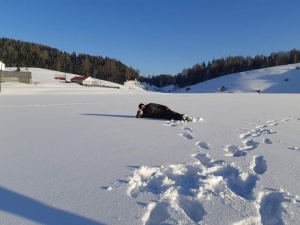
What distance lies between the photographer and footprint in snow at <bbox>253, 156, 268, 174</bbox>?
3.44 meters

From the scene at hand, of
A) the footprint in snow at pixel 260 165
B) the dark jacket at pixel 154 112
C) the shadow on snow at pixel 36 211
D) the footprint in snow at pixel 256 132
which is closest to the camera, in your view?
the shadow on snow at pixel 36 211

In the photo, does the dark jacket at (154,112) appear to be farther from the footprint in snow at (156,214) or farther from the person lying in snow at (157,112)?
the footprint in snow at (156,214)

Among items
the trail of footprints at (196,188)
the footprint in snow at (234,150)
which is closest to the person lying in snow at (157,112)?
the footprint in snow at (234,150)

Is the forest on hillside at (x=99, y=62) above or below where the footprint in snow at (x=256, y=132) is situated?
above

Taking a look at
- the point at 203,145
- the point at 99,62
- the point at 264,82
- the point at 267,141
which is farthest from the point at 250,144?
the point at 99,62

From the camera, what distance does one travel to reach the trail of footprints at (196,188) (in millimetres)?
2369

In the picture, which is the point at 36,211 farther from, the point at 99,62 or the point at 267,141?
the point at 99,62

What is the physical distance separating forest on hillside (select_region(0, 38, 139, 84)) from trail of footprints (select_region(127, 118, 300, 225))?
104 m

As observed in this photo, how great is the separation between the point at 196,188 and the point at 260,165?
4.60ft

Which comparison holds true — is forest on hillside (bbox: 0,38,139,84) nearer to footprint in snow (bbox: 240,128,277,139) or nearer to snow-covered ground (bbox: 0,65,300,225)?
snow-covered ground (bbox: 0,65,300,225)

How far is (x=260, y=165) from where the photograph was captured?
144 inches

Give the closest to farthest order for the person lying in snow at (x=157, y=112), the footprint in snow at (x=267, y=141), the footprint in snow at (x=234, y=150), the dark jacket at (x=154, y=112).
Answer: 1. the footprint in snow at (x=234, y=150)
2. the footprint in snow at (x=267, y=141)
3. the person lying in snow at (x=157, y=112)
4. the dark jacket at (x=154, y=112)

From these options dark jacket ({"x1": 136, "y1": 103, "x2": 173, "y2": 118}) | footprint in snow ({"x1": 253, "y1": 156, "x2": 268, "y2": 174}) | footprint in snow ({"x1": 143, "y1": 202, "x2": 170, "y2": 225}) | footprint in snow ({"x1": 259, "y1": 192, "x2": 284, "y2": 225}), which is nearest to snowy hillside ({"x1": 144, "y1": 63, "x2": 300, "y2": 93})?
dark jacket ({"x1": 136, "y1": 103, "x2": 173, "y2": 118})

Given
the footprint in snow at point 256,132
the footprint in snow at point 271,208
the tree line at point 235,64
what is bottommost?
the footprint in snow at point 271,208
